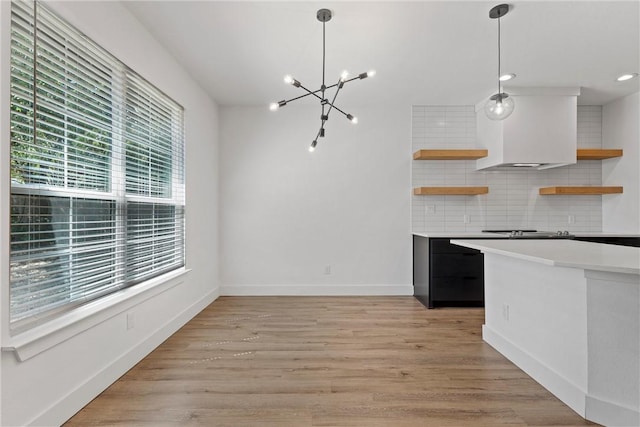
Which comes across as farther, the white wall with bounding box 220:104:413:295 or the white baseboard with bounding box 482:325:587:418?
the white wall with bounding box 220:104:413:295

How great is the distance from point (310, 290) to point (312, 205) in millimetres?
1177

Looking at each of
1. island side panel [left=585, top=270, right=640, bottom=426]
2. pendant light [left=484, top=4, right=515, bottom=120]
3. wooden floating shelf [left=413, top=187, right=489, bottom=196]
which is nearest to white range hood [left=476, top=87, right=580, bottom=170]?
wooden floating shelf [left=413, top=187, right=489, bottom=196]

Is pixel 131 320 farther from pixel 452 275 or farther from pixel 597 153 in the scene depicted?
pixel 597 153

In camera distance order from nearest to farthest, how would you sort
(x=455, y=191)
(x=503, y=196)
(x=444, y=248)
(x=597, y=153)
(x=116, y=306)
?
(x=116, y=306) → (x=444, y=248) → (x=597, y=153) → (x=455, y=191) → (x=503, y=196)

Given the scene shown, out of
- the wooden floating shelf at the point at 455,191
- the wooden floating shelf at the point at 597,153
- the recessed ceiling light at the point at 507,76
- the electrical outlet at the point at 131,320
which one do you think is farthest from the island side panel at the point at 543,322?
the electrical outlet at the point at 131,320

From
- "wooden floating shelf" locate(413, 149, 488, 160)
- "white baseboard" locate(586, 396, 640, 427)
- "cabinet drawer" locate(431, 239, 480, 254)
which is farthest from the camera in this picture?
"wooden floating shelf" locate(413, 149, 488, 160)

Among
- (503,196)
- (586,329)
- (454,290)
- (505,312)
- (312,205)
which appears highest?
(503,196)

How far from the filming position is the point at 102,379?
2098 millimetres

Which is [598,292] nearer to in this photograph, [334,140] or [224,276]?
[334,140]

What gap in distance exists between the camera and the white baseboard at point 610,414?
5.58 feet

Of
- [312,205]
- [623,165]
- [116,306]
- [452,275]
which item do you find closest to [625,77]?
[623,165]

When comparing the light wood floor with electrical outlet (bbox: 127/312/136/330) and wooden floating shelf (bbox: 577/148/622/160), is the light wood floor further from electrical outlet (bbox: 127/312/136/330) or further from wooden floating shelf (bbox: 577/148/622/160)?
wooden floating shelf (bbox: 577/148/622/160)

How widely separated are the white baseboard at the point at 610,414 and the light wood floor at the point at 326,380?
93 mm

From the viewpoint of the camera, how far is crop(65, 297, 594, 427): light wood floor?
1.85 metres
